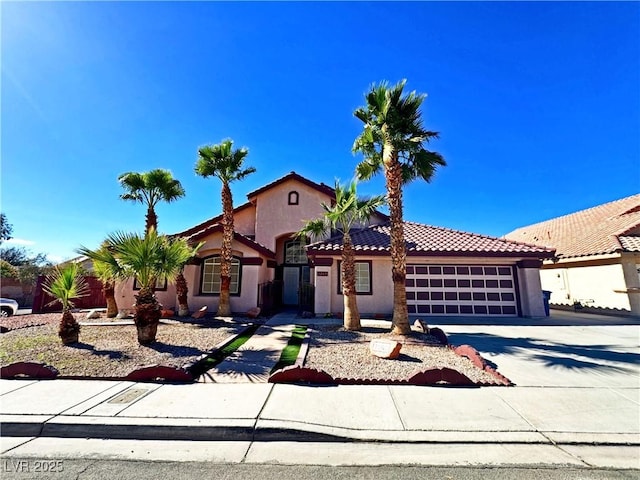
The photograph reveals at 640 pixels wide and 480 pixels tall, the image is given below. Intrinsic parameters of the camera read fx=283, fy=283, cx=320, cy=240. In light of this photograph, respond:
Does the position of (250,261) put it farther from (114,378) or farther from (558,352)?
(558,352)

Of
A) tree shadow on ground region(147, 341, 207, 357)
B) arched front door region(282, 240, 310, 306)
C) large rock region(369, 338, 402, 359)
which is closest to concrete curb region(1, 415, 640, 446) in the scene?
large rock region(369, 338, 402, 359)

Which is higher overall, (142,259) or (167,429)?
(142,259)

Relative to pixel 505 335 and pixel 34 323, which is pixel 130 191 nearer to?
pixel 34 323

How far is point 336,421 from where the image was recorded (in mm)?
4027

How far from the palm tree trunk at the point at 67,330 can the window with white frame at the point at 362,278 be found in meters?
9.86

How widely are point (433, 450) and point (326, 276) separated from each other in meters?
10.2

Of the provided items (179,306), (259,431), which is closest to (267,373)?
(259,431)

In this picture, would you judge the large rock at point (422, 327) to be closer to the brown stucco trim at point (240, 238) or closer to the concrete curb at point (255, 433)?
the concrete curb at point (255, 433)

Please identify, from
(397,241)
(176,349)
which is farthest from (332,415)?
(397,241)

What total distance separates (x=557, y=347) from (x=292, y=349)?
24.9ft

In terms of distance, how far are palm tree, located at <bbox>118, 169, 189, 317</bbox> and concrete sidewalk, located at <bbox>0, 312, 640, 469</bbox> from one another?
26.4 ft

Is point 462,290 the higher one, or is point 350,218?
point 350,218

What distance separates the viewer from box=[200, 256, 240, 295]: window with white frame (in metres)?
14.8

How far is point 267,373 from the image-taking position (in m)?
6.00
